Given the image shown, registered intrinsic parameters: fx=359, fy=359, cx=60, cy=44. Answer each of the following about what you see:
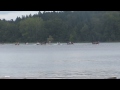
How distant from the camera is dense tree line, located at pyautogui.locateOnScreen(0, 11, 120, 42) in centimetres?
4369

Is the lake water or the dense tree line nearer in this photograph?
the lake water

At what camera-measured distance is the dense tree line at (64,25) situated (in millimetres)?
43688

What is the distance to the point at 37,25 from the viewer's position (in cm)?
4591

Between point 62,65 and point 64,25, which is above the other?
point 64,25

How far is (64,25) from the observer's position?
45.5 metres

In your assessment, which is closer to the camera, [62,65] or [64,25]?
[62,65]

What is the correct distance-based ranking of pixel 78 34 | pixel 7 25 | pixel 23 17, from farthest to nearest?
pixel 23 17
pixel 78 34
pixel 7 25

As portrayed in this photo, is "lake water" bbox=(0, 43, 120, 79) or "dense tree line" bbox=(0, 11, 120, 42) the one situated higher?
"dense tree line" bbox=(0, 11, 120, 42)

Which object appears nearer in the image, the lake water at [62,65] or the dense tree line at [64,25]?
the lake water at [62,65]

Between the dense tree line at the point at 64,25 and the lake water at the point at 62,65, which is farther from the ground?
the dense tree line at the point at 64,25
